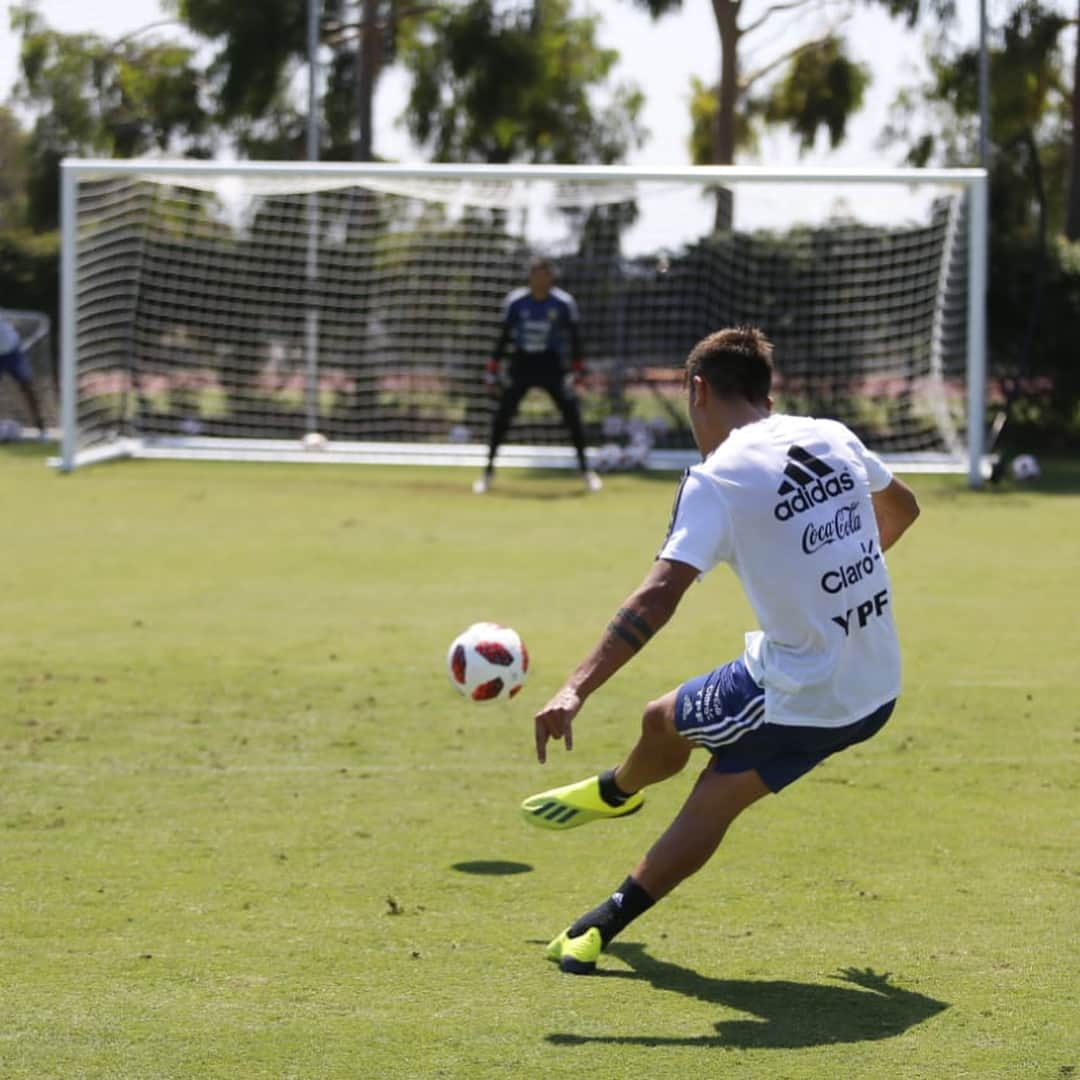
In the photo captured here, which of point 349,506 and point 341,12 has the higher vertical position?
point 341,12

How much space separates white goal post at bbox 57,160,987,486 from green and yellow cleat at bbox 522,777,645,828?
49.7 ft

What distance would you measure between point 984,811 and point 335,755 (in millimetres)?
2563

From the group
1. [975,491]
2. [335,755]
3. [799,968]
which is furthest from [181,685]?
[975,491]

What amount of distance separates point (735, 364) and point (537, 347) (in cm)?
1313

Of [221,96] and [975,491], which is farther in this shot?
[221,96]

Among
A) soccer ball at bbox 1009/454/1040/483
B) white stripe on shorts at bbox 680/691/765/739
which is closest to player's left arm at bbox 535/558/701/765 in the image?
white stripe on shorts at bbox 680/691/765/739

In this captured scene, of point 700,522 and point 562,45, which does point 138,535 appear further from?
point 562,45

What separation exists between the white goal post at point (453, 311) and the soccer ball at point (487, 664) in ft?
46.4

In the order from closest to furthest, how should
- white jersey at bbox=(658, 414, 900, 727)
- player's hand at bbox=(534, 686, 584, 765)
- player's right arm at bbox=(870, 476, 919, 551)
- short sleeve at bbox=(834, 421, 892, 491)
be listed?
player's hand at bbox=(534, 686, 584, 765)
white jersey at bbox=(658, 414, 900, 727)
short sleeve at bbox=(834, 421, 892, 491)
player's right arm at bbox=(870, 476, 919, 551)

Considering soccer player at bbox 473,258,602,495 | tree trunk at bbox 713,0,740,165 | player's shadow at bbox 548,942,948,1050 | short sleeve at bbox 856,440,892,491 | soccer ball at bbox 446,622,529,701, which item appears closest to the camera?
player's shadow at bbox 548,942,948,1050

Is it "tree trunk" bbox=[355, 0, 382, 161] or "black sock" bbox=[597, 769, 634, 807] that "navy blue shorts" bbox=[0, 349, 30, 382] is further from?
"black sock" bbox=[597, 769, 634, 807]

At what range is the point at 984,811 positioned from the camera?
22.8ft

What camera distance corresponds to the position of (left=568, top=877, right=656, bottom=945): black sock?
204 inches

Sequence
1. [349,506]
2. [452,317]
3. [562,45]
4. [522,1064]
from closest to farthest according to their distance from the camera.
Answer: [522,1064]
[349,506]
[452,317]
[562,45]
